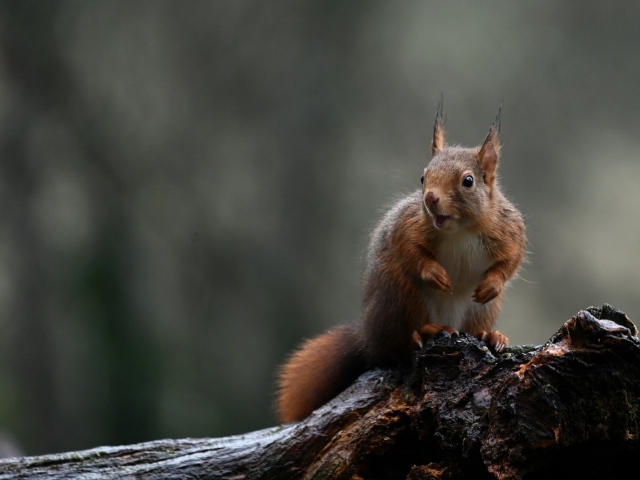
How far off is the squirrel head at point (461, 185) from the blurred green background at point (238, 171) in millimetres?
3132

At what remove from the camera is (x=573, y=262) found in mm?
5699

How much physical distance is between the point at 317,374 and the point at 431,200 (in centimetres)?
74

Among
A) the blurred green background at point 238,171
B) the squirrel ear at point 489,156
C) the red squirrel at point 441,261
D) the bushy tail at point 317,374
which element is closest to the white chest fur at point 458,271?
the red squirrel at point 441,261

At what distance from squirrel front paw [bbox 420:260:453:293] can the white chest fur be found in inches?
3.7

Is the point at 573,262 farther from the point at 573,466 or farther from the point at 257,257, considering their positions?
the point at 573,466

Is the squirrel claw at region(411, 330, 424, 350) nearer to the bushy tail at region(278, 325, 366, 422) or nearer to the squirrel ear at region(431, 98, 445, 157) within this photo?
the bushy tail at region(278, 325, 366, 422)

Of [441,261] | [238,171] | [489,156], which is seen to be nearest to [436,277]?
[441,261]

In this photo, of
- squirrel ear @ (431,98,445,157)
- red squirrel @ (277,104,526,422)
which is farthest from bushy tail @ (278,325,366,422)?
squirrel ear @ (431,98,445,157)

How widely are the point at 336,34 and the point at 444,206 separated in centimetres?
412

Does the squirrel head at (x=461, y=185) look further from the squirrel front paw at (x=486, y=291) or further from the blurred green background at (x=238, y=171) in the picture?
the blurred green background at (x=238, y=171)

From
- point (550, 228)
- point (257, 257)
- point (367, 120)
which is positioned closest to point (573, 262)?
point (550, 228)

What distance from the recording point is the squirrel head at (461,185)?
2.46 meters

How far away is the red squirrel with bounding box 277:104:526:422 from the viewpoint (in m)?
2.48

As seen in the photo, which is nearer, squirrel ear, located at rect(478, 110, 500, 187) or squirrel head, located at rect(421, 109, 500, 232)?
squirrel head, located at rect(421, 109, 500, 232)
